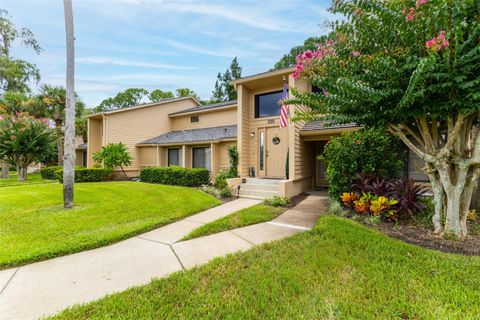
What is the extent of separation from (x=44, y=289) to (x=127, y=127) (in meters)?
13.7

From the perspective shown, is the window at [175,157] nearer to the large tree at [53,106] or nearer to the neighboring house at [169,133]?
the neighboring house at [169,133]

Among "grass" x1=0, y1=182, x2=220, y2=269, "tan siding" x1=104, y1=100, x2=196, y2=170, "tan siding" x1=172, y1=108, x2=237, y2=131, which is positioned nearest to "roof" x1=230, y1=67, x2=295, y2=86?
"tan siding" x1=172, y1=108, x2=237, y2=131

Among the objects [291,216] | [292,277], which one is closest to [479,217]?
[291,216]

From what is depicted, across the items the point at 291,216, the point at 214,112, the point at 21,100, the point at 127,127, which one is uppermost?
the point at 21,100

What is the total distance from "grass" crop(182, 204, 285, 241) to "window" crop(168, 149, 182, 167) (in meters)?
8.76

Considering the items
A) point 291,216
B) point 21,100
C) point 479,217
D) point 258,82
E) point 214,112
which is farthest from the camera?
point 21,100

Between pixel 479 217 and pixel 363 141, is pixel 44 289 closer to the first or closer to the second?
pixel 363 141

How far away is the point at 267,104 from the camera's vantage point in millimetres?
10109

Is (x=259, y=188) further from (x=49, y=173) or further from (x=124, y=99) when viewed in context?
(x=124, y=99)

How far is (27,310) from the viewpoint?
2.12 metres

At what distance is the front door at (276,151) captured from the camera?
9562mm

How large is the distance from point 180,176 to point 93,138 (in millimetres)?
9611

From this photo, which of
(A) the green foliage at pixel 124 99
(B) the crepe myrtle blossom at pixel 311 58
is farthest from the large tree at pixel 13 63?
(B) the crepe myrtle blossom at pixel 311 58

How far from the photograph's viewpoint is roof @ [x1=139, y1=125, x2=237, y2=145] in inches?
476
